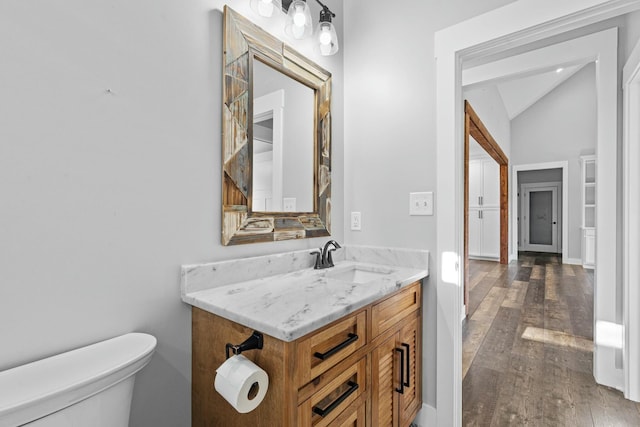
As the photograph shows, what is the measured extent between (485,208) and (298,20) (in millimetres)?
6631

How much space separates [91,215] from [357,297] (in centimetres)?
91

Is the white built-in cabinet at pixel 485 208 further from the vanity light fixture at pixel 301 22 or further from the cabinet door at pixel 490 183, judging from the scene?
the vanity light fixture at pixel 301 22

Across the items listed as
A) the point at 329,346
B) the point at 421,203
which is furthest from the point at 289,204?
the point at 329,346

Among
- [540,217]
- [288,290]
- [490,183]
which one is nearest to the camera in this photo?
[288,290]

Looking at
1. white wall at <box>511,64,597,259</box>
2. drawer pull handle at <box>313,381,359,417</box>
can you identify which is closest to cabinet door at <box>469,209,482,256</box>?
white wall at <box>511,64,597,259</box>

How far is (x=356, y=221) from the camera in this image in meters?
1.93

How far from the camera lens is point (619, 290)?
78.1 inches

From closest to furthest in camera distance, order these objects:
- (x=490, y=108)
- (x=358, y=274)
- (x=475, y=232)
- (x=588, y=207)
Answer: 1. (x=358, y=274)
2. (x=490, y=108)
3. (x=588, y=207)
4. (x=475, y=232)

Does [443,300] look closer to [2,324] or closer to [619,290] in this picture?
[619,290]

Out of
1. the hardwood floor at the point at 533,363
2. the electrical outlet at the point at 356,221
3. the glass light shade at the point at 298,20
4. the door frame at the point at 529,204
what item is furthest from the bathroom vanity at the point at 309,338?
the door frame at the point at 529,204

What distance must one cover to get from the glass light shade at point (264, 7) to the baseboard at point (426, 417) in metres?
2.10

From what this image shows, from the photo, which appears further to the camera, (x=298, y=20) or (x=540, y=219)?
(x=540, y=219)

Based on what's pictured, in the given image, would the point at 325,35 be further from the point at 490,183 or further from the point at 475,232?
the point at 475,232

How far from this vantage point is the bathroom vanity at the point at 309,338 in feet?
2.84
